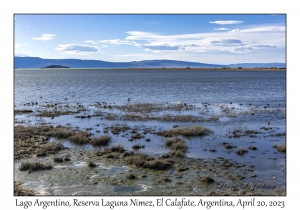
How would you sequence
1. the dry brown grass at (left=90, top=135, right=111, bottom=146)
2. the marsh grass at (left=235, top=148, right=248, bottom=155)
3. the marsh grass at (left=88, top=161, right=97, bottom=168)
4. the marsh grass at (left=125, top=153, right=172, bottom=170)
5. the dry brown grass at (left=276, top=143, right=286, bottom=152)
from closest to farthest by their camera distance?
the marsh grass at (left=125, top=153, right=172, bottom=170) < the marsh grass at (left=88, top=161, right=97, bottom=168) < the marsh grass at (left=235, top=148, right=248, bottom=155) < the dry brown grass at (left=276, top=143, right=286, bottom=152) < the dry brown grass at (left=90, top=135, right=111, bottom=146)

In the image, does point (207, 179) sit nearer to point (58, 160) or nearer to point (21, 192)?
point (21, 192)

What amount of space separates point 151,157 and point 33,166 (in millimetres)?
7578

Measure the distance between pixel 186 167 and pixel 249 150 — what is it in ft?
20.8

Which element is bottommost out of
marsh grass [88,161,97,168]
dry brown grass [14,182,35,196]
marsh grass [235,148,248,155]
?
dry brown grass [14,182,35,196]

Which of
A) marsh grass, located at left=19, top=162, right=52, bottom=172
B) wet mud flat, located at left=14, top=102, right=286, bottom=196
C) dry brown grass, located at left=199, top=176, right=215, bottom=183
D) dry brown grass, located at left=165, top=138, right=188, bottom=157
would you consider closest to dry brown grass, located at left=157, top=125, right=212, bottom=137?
wet mud flat, located at left=14, top=102, right=286, bottom=196

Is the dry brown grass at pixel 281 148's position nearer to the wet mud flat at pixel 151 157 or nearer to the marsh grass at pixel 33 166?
the wet mud flat at pixel 151 157

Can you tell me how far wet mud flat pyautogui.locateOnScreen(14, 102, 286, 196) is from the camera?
51.1 feet

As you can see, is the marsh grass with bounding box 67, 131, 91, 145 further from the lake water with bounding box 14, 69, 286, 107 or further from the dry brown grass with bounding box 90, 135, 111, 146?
the lake water with bounding box 14, 69, 286, 107

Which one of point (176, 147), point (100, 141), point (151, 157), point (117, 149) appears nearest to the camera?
point (151, 157)

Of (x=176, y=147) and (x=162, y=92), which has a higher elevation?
(x=162, y=92)

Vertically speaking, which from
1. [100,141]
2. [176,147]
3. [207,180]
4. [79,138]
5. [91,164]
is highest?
[79,138]

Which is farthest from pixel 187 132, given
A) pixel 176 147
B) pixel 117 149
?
pixel 117 149

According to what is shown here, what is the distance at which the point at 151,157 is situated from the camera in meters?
19.6

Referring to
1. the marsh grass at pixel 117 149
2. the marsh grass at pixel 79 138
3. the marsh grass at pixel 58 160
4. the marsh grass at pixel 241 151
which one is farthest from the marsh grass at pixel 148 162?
the marsh grass at pixel 79 138
